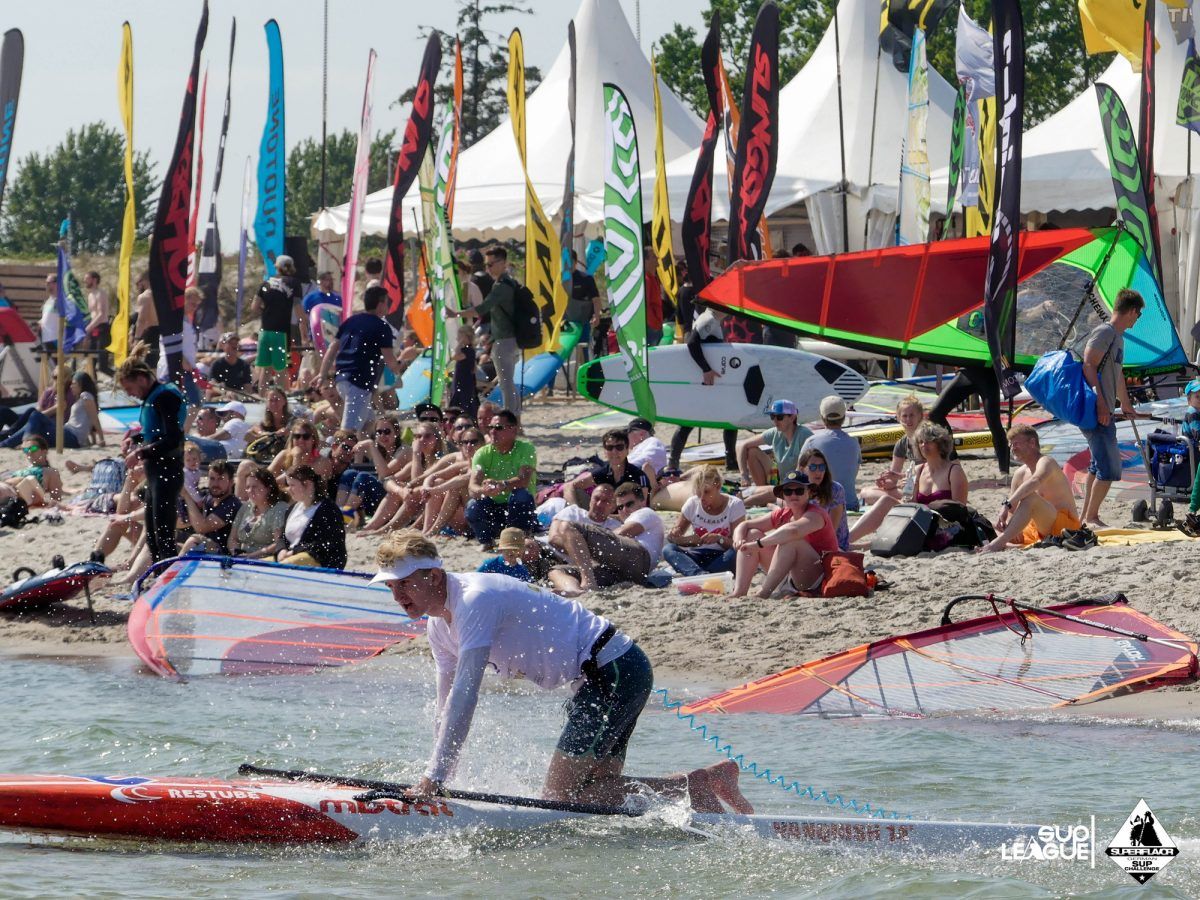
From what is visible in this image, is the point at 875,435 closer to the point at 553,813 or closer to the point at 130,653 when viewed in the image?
the point at 130,653

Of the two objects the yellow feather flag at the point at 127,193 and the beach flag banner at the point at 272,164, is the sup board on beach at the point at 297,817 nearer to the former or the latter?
the yellow feather flag at the point at 127,193

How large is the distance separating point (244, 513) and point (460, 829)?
5.84 meters

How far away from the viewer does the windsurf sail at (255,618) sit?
9.74 meters

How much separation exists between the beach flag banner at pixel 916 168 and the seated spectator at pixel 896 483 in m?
5.77

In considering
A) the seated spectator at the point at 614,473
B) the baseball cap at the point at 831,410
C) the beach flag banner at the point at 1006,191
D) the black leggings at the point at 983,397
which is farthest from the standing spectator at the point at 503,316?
the beach flag banner at the point at 1006,191

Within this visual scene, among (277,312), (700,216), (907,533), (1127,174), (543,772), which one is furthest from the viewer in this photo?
(700,216)

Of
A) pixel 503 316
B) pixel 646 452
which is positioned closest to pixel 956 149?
pixel 503 316

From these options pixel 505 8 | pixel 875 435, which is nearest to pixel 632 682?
pixel 875 435

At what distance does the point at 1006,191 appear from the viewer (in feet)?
36.8

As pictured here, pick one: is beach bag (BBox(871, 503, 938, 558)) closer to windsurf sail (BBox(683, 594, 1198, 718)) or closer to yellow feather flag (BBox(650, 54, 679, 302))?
windsurf sail (BBox(683, 594, 1198, 718))

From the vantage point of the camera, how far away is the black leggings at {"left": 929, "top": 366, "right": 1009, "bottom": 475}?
13.3 m

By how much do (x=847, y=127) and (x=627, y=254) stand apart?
9458 millimetres

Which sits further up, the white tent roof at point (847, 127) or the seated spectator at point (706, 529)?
the white tent roof at point (847, 127)

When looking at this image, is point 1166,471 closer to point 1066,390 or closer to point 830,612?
point 1066,390
